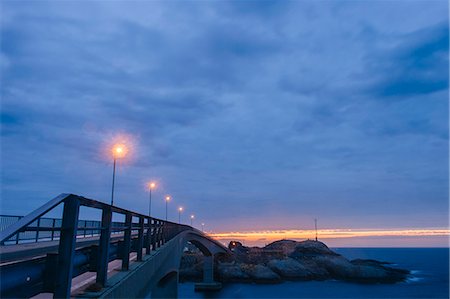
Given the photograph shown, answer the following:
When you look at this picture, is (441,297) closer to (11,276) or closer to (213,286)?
(213,286)

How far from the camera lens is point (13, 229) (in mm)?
5223

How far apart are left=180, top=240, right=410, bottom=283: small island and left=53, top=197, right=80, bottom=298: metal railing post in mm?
91561

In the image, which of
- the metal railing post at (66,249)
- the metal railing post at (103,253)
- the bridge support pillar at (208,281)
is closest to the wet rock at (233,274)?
the bridge support pillar at (208,281)

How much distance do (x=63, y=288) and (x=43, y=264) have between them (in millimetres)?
569

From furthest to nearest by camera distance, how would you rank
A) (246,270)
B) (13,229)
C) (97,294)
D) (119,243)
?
(246,270)
(119,243)
(97,294)
(13,229)

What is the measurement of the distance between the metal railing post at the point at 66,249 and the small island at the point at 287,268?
9156 centimetres

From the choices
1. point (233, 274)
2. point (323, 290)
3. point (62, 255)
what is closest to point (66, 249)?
point (62, 255)

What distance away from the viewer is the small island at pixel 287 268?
315 feet

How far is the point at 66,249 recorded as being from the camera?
6.83 metres

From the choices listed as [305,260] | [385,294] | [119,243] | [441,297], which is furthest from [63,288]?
[305,260]

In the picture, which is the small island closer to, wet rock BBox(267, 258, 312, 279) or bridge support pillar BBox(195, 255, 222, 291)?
wet rock BBox(267, 258, 312, 279)

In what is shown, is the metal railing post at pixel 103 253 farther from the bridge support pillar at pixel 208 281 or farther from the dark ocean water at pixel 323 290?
the bridge support pillar at pixel 208 281

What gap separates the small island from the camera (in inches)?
3777

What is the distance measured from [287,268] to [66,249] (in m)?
98.1
